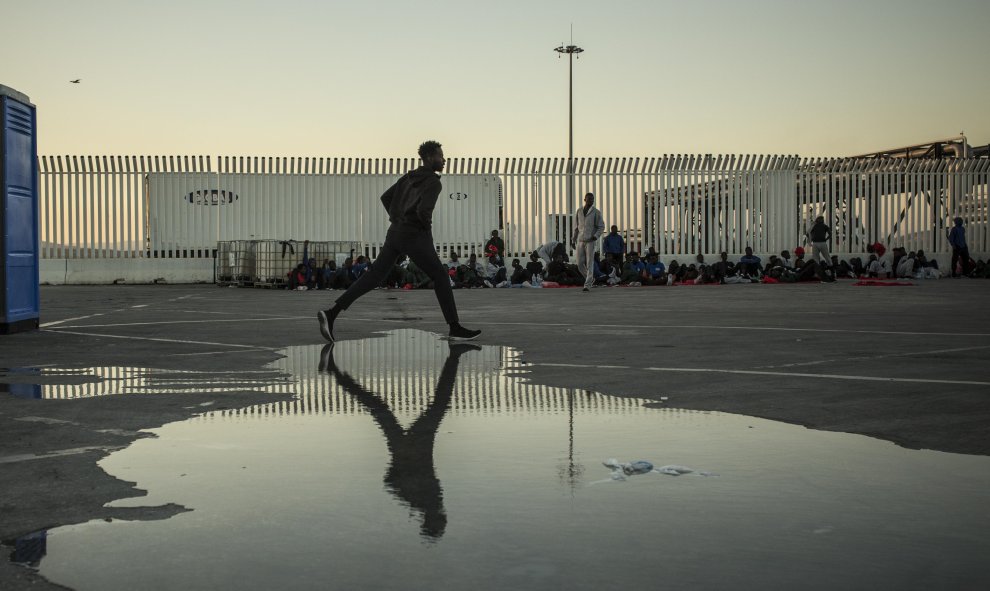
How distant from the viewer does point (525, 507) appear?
3549mm

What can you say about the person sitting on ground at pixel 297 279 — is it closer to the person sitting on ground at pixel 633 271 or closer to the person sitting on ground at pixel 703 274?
the person sitting on ground at pixel 633 271

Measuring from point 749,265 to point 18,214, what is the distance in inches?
930

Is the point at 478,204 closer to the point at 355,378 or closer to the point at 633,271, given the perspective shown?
the point at 633,271

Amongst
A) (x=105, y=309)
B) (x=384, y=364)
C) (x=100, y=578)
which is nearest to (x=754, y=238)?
(x=105, y=309)

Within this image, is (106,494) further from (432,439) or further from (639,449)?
(639,449)

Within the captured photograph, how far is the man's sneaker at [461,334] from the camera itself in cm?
1053

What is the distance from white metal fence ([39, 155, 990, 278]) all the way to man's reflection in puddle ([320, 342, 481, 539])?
81.8 ft

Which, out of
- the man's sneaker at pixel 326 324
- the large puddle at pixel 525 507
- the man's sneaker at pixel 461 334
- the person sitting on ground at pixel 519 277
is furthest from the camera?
the person sitting on ground at pixel 519 277

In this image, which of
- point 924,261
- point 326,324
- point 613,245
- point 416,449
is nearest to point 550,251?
point 613,245

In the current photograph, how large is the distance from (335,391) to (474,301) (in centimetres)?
1328

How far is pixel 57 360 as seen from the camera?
8578 millimetres

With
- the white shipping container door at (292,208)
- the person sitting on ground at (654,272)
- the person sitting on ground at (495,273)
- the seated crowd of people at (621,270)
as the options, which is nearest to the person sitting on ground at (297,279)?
the seated crowd of people at (621,270)

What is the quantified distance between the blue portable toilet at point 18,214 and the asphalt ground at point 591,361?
35 centimetres

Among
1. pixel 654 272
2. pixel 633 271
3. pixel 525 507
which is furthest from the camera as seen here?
pixel 654 272
